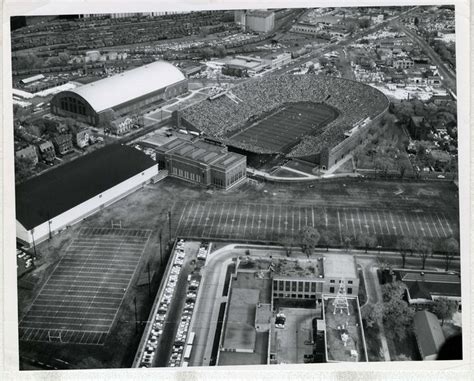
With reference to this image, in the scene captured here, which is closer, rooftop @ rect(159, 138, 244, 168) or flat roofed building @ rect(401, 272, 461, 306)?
flat roofed building @ rect(401, 272, 461, 306)

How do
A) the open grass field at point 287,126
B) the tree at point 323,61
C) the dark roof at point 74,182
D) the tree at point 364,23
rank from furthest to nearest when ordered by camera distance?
the tree at point 364,23
the tree at point 323,61
the open grass field at point 287,126
the dark roof at point 74,182

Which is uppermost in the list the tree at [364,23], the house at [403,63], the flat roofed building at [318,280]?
the tree at [364,23]

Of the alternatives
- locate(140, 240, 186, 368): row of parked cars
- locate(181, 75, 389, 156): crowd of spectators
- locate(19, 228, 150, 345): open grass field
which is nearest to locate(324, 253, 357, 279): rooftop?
locate(140, 240, 186, 368): row of parked cars

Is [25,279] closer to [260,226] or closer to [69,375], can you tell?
[69,375]

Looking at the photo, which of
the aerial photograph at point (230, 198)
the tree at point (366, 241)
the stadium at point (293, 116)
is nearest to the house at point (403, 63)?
the aerial photograph at point (230, 198)

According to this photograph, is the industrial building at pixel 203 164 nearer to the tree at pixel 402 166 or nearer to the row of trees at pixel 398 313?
the tree at pixel 402 166

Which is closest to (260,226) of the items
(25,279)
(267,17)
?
(25,279)

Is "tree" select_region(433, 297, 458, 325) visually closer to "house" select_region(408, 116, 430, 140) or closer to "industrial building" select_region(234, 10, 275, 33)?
"house" select_region(408, 116, 430, 140)
